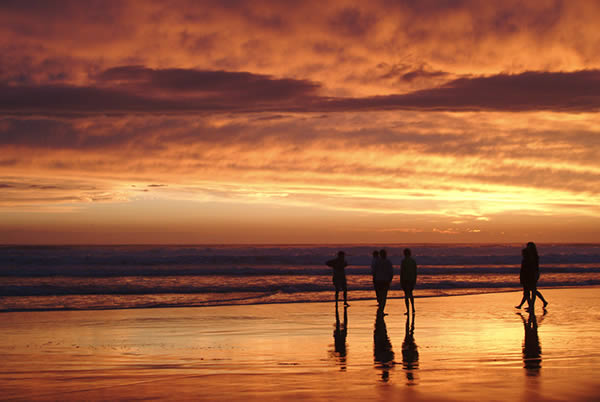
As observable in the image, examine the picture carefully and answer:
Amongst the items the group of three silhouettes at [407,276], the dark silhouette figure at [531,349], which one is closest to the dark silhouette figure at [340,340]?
the group of three silhouettes at [407,276]

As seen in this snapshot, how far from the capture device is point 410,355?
11266mm

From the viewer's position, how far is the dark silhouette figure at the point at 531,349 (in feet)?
32.2

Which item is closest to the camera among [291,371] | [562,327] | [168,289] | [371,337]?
[291,371]

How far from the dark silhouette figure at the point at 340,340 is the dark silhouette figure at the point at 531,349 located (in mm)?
2885

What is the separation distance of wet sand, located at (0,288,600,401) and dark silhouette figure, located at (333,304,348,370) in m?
0.02

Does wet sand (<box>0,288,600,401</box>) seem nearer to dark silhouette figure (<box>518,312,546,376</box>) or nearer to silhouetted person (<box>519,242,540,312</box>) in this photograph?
dark silhouette figure (<box>518,312,546,376</box>)

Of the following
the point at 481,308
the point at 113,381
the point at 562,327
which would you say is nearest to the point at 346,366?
the point at 113,381

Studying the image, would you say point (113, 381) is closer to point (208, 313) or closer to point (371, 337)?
point (371, 337)

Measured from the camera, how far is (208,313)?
19.0 metres

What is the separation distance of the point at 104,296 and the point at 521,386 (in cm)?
1936

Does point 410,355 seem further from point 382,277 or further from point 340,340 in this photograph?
point 382,277

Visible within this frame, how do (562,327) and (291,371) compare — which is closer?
(291,371)

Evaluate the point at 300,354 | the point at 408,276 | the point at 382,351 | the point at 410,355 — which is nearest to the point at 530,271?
the point at 408,276

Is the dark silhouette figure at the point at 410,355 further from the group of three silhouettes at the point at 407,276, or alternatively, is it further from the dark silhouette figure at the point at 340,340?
the group of three silhouettes at the point at 407,276
